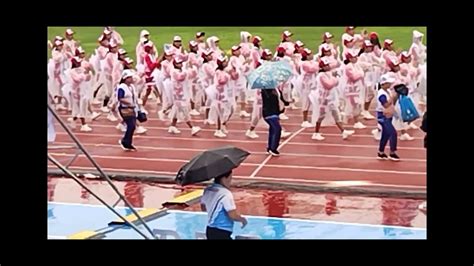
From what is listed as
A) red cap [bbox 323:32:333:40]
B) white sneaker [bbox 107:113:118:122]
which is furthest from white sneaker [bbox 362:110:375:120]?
white sneaker [bbox 107:113:118:122]

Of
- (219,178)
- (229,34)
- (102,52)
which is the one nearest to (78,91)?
(102,52)

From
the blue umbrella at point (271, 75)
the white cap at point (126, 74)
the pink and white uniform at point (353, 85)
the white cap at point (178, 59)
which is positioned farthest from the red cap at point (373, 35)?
the white cap at point (126, 74)

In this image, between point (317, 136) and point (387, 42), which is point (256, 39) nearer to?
point (387, 42)

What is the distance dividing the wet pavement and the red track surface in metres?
0.13

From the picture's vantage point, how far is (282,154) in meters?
9.02

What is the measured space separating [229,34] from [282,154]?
3.93 ft

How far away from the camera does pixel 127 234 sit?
7891 millimetres

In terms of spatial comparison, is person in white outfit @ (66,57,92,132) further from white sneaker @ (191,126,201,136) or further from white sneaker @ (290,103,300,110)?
white sneaker @ (290,103,300,110)

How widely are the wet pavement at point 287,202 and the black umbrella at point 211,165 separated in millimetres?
1452

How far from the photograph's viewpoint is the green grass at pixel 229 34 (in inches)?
326
